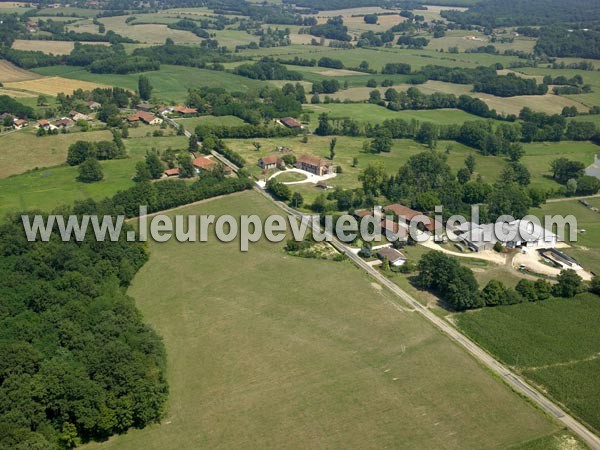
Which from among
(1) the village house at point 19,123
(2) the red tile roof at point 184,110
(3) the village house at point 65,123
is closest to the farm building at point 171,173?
(3) the village house at point 65,123

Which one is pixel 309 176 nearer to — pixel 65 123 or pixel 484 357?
pixel 484 357

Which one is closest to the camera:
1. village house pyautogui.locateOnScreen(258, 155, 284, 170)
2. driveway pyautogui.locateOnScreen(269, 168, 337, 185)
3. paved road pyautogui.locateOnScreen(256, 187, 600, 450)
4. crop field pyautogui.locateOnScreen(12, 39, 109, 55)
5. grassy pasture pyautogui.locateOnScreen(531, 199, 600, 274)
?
paved road pyautogui.locateOnScreen(256, 187, 600, 450)

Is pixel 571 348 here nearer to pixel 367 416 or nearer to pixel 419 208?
pixel 367 416

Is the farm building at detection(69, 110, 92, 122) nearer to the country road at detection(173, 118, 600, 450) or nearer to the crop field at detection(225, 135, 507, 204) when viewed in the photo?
the crop field at detection(225, 135, 507, 204)

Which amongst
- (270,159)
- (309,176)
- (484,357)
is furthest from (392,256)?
(270,159)

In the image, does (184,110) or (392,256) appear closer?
(392,256)

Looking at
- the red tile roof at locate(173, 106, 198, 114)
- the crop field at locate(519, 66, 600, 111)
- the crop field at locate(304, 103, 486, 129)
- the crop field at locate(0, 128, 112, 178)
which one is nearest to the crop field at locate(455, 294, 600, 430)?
the crop field at locate(0, 128, 112, 178)

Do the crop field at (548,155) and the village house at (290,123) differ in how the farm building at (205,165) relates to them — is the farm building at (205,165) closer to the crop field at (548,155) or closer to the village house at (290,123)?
the village house at (290,123)
